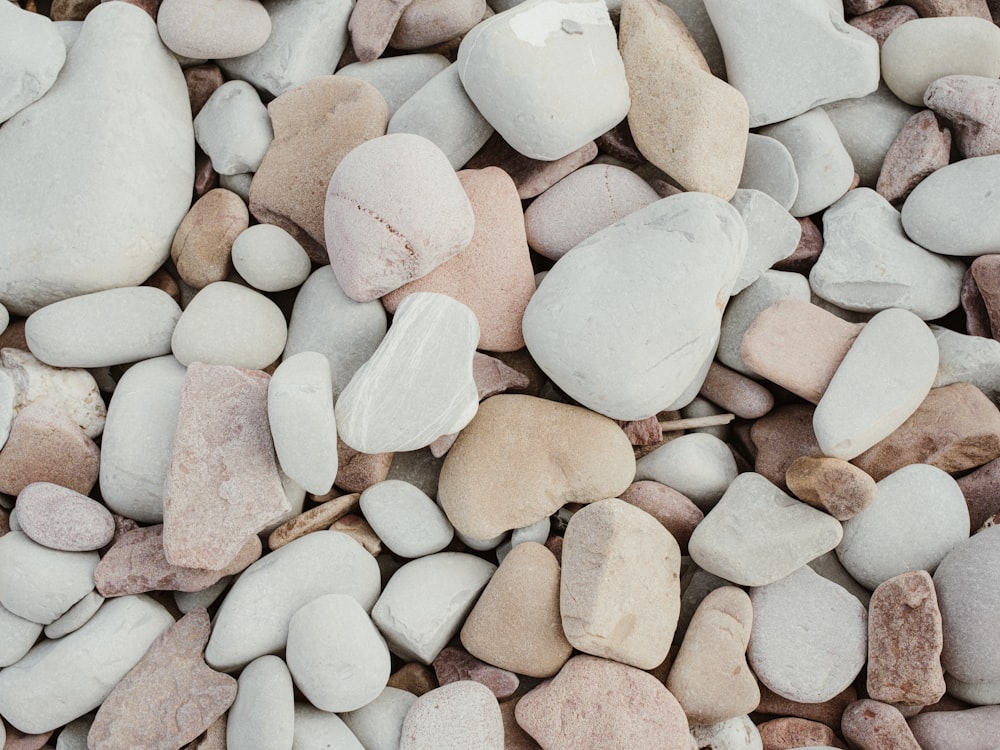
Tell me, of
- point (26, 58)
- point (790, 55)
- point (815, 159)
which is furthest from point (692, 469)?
point (26, 58)

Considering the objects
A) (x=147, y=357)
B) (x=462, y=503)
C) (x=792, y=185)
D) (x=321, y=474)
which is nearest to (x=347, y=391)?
(x=321, y=474)

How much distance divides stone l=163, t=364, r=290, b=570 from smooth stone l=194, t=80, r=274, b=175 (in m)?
0.35

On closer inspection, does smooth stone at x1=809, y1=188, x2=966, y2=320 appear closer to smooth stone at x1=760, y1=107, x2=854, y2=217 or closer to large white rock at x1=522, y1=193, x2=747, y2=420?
smooth stone at x1=760, y1=107, x2=854, y2=217

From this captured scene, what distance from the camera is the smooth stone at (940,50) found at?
4.49 feet

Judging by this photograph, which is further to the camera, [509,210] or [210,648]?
[509,210]

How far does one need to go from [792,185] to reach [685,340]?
1.16 feet

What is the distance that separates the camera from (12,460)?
1206 mm

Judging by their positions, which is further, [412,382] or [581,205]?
[581,205]

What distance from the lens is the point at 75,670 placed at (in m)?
1.14

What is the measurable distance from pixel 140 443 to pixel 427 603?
471 mm

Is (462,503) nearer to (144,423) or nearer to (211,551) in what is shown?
(211,551)

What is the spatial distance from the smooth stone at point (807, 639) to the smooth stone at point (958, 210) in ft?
1.89

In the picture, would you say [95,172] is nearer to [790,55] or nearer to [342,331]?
[342,331]

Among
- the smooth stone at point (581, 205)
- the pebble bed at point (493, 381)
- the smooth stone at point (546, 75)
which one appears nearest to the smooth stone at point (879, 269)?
the pebble bed at point (493, 381)
